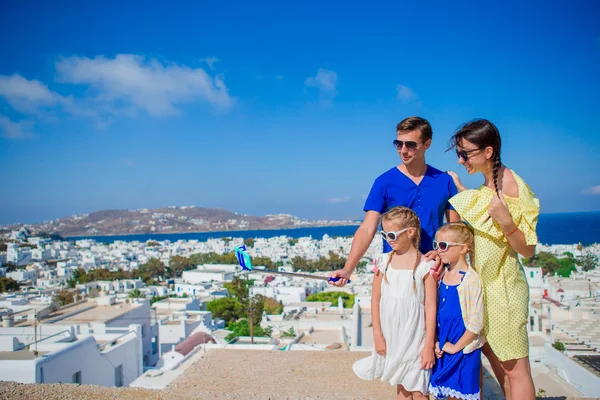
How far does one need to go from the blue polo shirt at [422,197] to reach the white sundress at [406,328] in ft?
0.70

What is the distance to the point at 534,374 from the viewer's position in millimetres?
7105

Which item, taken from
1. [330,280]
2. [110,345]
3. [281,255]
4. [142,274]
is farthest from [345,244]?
[330,280]

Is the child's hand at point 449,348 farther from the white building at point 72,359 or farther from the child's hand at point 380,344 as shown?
the white building at point 72,359

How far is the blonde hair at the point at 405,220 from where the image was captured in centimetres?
221

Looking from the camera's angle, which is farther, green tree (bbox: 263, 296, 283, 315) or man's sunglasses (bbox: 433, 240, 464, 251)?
green tree (bbox: 263, 296, 283, 315)

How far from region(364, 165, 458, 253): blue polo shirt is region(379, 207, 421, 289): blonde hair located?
9cm

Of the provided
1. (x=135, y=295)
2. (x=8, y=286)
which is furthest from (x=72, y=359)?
(x=8, y=286)

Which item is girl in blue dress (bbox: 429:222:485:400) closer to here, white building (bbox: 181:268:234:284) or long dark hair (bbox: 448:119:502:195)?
long dark hair (bbox: 448:119:502:195)

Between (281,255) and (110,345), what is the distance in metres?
58.6

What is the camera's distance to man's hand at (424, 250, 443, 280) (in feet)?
7.12

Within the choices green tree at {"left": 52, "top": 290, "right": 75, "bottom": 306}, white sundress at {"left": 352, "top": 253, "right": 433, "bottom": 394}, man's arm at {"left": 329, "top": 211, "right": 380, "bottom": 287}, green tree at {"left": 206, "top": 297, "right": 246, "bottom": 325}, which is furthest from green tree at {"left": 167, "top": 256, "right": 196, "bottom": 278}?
white sundress at {"left": 352, "top": 253, "right": 433, "bottom": 394}

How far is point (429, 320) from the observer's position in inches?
84.4

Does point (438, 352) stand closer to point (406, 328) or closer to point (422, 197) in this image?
point (406, 328)

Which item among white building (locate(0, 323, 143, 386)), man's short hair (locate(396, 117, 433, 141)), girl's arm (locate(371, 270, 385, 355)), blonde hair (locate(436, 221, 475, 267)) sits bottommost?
white building (locate(0, 323, 143, 386))
